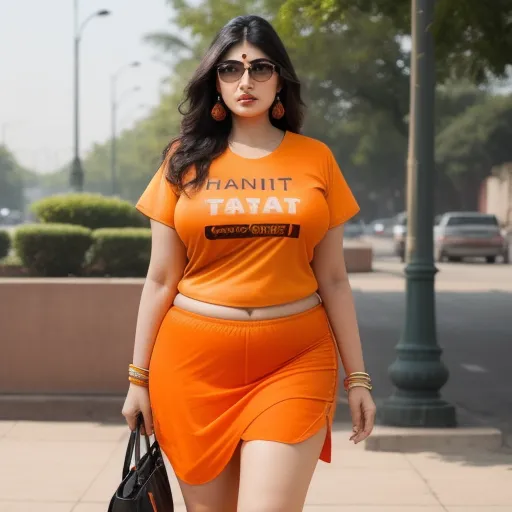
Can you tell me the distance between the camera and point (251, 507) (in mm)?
3279

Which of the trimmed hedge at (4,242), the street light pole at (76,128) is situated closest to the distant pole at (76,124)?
the street light pole at (76,128)

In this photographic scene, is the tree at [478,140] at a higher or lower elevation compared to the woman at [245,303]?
higher

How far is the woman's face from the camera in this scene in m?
3.60

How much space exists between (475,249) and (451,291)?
46.4 ft

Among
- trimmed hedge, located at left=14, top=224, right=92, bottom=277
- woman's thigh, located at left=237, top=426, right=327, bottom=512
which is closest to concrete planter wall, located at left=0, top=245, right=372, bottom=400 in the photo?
trimmed hedge, located at left=14, top=224, right=92, bottom=277

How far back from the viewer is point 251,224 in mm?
3414

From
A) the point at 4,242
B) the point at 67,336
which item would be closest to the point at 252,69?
the point at 67,336

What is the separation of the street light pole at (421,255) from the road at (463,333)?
785mm

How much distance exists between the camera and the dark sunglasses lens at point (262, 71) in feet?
11.8

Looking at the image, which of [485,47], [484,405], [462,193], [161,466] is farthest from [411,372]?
[462,193]

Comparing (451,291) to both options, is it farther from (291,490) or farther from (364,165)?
(364,165)

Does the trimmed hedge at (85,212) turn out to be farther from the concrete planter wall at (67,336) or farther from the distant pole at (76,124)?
the distant pole at (76,124)

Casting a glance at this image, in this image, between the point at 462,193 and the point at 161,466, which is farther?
the point at 462,193

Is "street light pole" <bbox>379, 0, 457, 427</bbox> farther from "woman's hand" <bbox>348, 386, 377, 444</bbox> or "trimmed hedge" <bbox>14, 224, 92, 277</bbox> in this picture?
"woman's hand" <bbox>348, 386, 377, 444</bbox>
